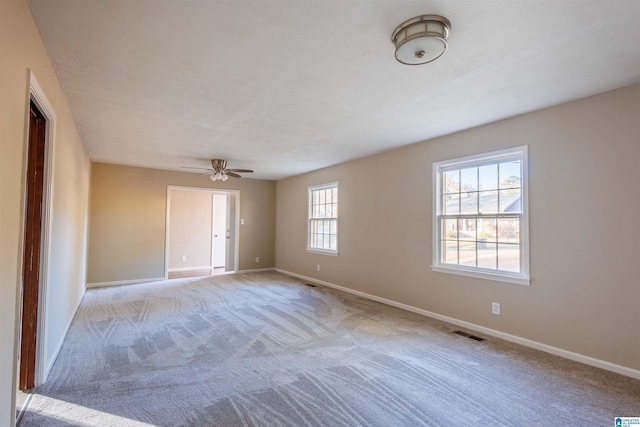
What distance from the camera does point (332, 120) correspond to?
3.51 m

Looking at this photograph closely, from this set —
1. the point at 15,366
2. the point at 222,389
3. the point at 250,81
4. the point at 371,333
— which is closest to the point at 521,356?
the point at 371,333

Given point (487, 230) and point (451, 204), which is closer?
point (487, 230)

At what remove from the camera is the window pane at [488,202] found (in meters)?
3.55

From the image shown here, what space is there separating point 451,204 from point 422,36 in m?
2.63

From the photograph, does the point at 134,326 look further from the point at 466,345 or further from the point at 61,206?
the point at 466,345

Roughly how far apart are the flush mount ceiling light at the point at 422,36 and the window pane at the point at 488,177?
6.77 ft

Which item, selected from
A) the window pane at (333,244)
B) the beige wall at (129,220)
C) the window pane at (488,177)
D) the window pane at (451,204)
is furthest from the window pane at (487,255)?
the beige wall at (129,220)

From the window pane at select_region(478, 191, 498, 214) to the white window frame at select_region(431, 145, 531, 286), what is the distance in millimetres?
108

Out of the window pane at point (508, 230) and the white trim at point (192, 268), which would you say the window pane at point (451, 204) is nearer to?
the window pane at point (508, 230)

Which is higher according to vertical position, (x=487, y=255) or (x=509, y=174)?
(x=509, y=174)

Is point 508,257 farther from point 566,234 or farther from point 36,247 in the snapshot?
point 36,247

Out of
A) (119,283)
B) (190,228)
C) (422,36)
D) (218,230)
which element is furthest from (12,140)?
(218,230)

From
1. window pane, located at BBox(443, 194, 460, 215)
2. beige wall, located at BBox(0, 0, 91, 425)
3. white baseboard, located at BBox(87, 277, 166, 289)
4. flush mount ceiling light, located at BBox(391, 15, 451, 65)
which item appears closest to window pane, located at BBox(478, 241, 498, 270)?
window pane, located at BBox(443, 194, 460, 215)

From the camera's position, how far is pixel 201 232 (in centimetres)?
865
